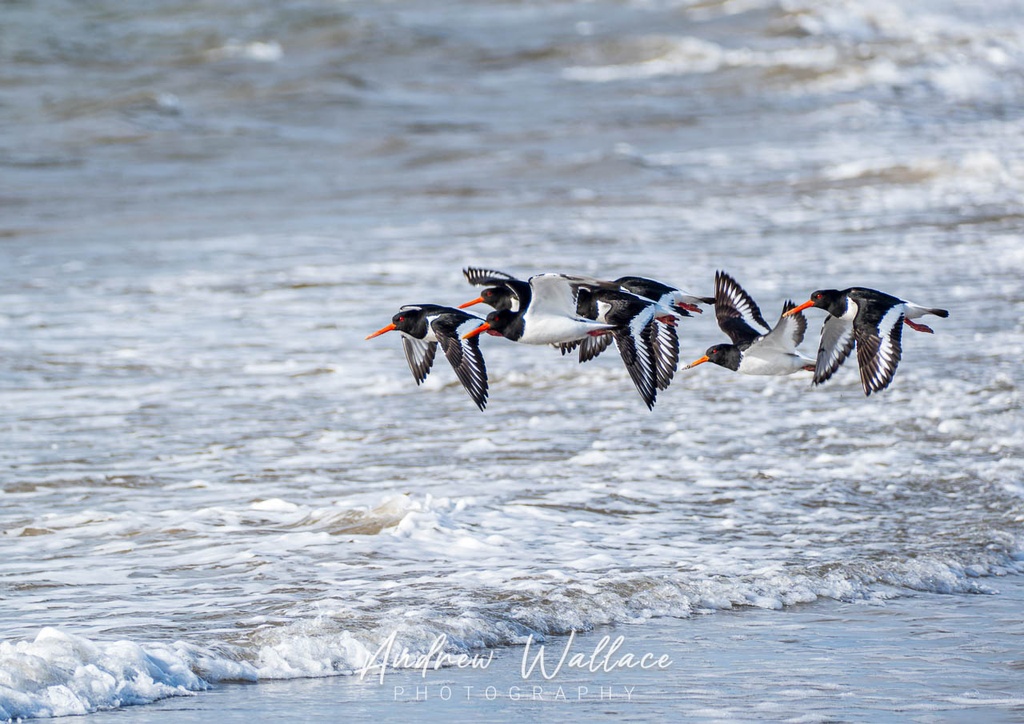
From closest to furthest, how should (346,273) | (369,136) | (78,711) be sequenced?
(78,711) → (346,273) → (369,136)

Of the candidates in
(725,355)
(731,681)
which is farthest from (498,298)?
(731,681)

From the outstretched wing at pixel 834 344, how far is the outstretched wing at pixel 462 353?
136cm

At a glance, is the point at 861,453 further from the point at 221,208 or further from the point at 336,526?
the point at 221,208

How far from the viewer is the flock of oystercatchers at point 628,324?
5.50m

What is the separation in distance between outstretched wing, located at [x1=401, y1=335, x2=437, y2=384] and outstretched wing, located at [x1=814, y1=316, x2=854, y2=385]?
155 cm

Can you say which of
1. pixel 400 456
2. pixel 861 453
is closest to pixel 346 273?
pixel 400 456

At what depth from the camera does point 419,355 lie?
642 centimetres

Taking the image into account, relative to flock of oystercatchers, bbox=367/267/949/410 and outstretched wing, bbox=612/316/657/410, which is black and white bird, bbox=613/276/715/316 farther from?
outstretched wing, bbox=612/316/657/410

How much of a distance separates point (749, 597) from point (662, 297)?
3.88ft

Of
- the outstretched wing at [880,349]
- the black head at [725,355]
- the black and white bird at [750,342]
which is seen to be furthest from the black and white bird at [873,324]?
the black head at [725,355]

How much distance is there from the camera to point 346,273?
12.7m

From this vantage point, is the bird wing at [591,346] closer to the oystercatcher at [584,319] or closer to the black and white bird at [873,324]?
the oystercatcher at [584,319]

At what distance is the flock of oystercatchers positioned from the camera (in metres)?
5.50

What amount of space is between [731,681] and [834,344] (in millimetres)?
1805
